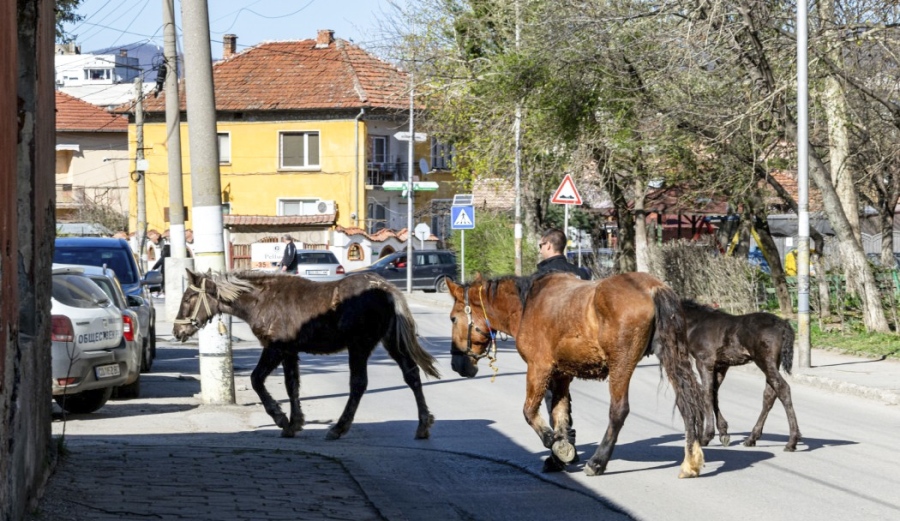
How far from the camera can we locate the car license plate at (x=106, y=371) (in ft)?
42.6

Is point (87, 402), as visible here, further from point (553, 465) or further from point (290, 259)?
point (290, 259)

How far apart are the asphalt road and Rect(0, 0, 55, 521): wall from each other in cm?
114

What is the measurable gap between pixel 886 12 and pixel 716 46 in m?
2.84

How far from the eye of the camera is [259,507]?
7.53 metres

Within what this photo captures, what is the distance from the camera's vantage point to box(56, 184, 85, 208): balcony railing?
71188 millimetres

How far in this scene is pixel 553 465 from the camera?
9.40m

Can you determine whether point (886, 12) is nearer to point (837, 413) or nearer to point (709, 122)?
point (709, 122)

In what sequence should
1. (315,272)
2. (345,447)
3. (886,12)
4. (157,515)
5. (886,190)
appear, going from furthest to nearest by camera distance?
(315,272)
(886,190)
(886,12)
(345,447)
(157,515)

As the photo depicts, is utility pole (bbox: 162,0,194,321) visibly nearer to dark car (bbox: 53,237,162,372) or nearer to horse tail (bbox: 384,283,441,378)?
dark car (bbox: 53,237,162,372)

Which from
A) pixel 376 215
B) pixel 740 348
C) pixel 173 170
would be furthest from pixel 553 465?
pixel 376 215

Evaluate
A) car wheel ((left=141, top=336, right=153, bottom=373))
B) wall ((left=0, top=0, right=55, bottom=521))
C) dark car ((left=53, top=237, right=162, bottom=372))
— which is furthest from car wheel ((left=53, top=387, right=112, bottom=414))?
dark car ((left=53, top=237, right=162, bottom=372))

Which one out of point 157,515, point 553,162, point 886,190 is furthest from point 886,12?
point 157,515

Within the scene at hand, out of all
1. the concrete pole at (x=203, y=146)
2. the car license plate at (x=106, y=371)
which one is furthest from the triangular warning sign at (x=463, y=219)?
the car license plate at (x=106, y=371)

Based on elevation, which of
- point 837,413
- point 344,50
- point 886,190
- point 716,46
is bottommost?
point 837,413
